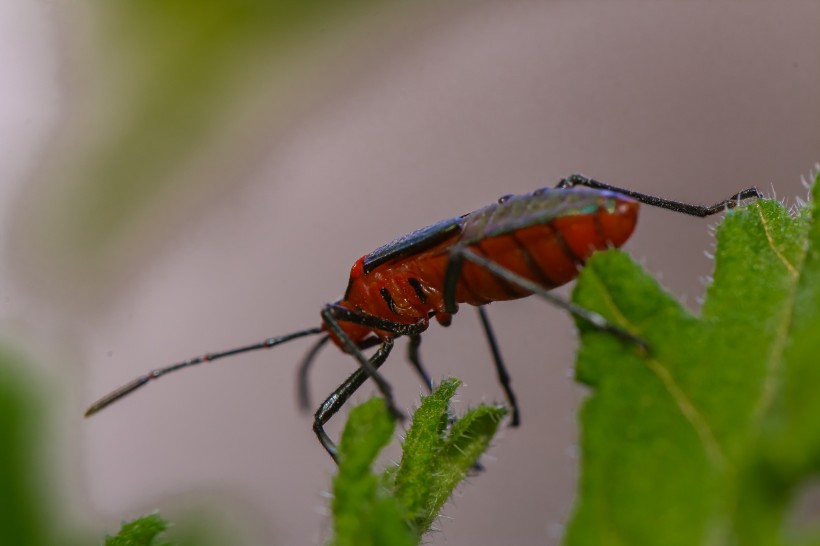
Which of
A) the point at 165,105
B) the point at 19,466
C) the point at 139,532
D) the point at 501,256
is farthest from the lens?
the point at 165,105

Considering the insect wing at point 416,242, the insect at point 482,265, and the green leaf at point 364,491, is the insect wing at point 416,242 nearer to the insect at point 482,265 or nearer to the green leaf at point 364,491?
the insect at point 482,265

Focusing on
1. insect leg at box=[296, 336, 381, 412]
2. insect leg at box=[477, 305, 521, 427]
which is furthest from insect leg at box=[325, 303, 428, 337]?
insect leg at box=[296, 336, 381, 412]

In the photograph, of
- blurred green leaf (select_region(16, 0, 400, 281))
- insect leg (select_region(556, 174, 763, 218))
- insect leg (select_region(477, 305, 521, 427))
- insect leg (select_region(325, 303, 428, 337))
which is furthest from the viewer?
blurred green leaf (select_region(16, 0, 400, 281))

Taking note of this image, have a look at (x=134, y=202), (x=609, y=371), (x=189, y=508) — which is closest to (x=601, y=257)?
(x=609, y=371)

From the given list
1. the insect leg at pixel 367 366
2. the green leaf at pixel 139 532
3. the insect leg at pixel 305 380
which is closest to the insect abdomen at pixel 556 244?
the insect leg at pixel 367 366

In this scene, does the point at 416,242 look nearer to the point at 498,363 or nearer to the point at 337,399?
the point at 498,363

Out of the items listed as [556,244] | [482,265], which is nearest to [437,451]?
[482,265]

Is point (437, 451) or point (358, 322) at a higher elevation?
point (358, 322)

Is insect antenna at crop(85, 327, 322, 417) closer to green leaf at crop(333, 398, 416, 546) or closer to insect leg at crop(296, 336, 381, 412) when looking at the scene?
insect leg at crop(296, 336, 381, 412)
